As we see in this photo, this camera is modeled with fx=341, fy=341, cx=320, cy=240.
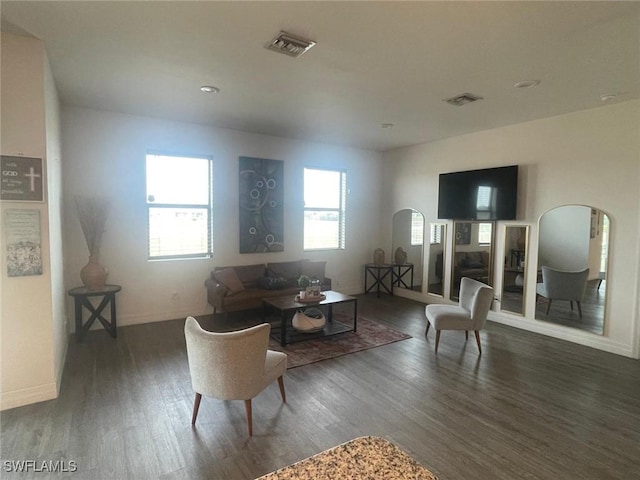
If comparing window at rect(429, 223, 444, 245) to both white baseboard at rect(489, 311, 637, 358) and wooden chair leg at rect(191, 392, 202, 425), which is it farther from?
wooden chair leg at rect(191, 392, 202, 425)

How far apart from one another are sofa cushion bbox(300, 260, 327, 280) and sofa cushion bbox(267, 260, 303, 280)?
9 centimetres

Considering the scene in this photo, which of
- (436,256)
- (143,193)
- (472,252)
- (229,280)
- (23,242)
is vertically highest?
(143,193)

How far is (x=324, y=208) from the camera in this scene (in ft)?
21.5

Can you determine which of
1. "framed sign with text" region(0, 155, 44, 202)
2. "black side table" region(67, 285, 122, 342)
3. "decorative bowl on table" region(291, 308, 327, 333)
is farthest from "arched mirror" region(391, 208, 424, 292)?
"framed sign with text" region(0, 155, 44, 202)

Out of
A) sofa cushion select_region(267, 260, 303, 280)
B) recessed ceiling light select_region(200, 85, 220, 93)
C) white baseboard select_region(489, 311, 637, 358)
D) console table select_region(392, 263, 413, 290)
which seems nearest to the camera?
recessed ceiling light select_region(200, 85, 220, 93)

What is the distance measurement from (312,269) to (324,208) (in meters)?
1.27

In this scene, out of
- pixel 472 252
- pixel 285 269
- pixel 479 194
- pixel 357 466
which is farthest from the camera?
pixel 285 269

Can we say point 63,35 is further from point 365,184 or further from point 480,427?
point 365,184

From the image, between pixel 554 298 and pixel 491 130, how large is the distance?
2586 mm

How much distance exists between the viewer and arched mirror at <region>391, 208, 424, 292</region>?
6.46m

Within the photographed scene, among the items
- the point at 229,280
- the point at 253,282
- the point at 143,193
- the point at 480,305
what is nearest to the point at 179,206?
the point at 143,193

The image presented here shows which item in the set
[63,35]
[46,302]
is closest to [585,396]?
[46,302]

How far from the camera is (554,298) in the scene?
461cm

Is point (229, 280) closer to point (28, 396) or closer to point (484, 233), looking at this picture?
point (28, 396)
